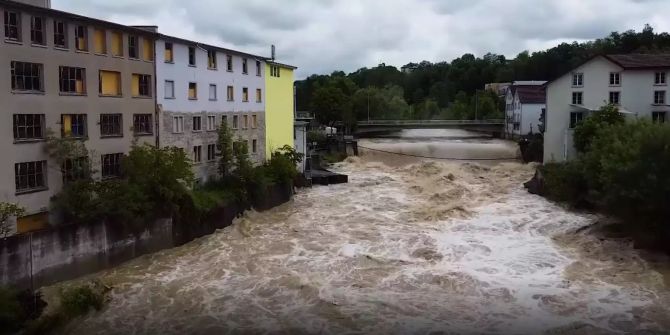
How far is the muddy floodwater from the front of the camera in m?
18.4

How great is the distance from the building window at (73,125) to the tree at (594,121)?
3097 centimetres

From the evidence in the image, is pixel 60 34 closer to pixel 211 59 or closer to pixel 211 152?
pixel 211 59

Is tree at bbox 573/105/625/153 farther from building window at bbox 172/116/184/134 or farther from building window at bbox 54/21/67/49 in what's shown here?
building window at bbox 54/21/67/49

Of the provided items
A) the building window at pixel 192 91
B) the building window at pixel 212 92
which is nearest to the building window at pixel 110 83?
the building window at pixel 192 91

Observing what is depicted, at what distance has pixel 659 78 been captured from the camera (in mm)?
45719


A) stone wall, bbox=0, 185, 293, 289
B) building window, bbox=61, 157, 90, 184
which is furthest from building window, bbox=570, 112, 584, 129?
building window, bbox=61, 157, 90, 184

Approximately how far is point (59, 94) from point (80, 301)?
894 centimetres

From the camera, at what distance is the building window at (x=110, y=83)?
2703 centimetres

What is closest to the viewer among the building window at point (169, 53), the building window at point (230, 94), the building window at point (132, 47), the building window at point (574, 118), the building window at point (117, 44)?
the building window at point (117, 44)

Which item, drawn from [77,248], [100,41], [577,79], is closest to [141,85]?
[100,41]

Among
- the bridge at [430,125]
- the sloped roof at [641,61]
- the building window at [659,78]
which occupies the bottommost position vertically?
the bridge at [430,125]

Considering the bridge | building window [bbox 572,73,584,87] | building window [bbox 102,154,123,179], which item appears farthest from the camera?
the bridge

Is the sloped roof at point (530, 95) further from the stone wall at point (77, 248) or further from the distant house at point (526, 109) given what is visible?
the stone wall at point (77, 248)

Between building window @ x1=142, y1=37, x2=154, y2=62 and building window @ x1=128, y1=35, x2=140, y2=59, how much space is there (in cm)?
51
